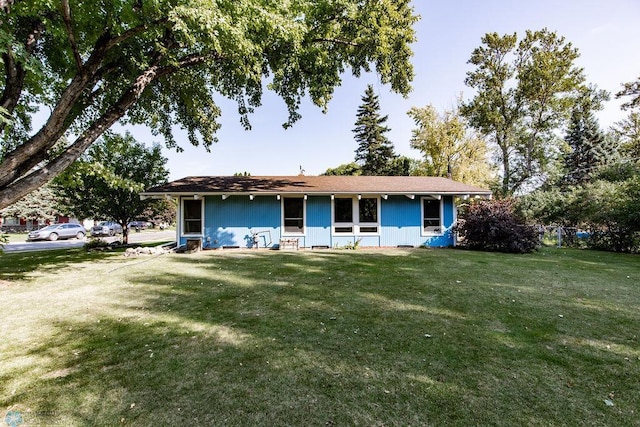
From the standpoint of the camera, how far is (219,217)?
13016 mm

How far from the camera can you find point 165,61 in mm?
9500

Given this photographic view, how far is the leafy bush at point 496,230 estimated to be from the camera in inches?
462

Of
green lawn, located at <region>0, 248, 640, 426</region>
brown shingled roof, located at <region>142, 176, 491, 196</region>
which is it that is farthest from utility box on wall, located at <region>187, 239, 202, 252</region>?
green lawn, located at <region>0, 248, 640, 426</region>

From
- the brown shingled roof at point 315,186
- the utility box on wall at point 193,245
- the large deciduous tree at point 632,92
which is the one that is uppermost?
the large deciduous tree at point 632,92

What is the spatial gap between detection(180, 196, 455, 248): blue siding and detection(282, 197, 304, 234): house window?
0.27 metres

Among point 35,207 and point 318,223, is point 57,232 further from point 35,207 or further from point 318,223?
point 318,223

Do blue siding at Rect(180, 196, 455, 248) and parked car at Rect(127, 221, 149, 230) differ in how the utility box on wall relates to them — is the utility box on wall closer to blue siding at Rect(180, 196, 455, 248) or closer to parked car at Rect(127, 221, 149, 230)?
blue siding at Rect(180, 196, 455, 248)

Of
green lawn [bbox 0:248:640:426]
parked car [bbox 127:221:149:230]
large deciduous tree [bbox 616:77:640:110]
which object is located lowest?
green lawn [bbox 0:248:640:426]

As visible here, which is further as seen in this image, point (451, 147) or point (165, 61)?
point (451, 147)

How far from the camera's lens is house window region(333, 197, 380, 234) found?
13.4 meters

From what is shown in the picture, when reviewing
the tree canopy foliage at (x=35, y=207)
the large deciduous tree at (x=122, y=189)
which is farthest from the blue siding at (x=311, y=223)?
the tree canopy foliage at (x=35, y=207)

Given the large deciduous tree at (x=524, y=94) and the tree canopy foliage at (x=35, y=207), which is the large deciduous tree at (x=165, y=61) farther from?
the tree canopy foliage at (x=35, y=207)

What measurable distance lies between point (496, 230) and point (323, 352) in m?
11.1

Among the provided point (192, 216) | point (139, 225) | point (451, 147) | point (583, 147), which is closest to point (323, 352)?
point (192, 216)
